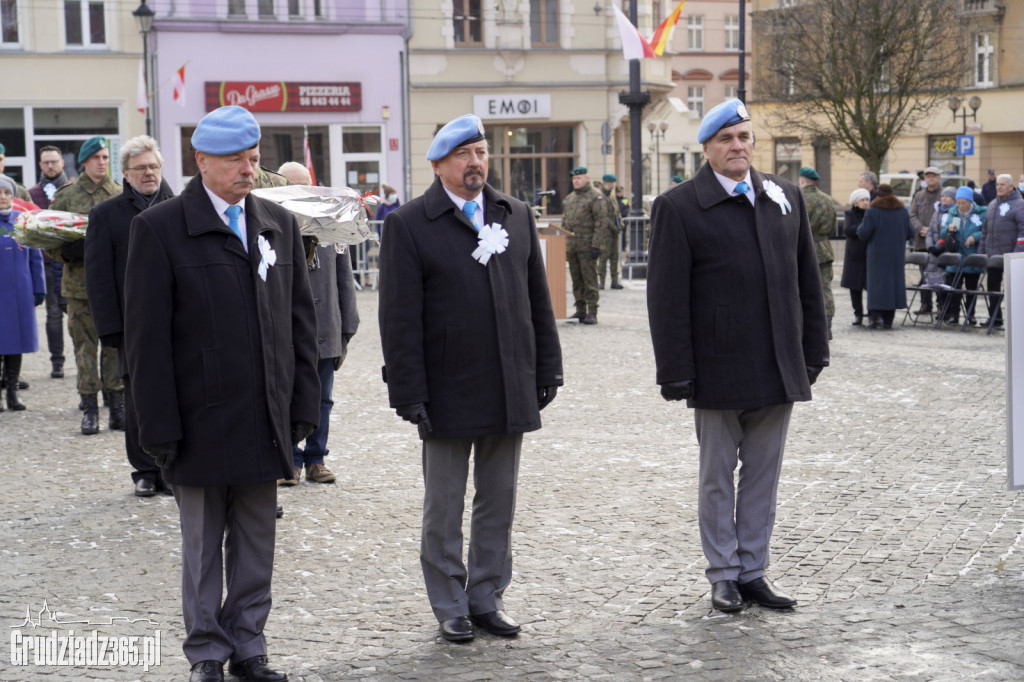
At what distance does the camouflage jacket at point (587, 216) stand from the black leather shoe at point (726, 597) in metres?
13.3

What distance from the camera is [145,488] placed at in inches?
326

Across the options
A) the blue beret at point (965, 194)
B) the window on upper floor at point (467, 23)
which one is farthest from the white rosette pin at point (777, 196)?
the window on upper floor at point (467, 23)

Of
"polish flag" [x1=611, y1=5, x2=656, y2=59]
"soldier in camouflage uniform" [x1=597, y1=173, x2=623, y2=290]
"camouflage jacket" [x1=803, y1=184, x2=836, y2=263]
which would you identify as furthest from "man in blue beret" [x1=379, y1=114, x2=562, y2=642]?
"polish flag" [x1=611, y1=5, x2=656, y2=59]

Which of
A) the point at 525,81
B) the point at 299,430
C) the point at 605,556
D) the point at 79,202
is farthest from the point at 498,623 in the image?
the point at 525,81

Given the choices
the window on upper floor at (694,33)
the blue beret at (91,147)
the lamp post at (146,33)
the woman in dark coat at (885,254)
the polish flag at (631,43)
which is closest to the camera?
the blue beret at (91,147)

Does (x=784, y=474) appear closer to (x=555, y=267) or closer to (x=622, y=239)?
(x=555, y=267)

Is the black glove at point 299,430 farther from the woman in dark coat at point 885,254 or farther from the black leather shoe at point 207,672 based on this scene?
the woman in dark coat at point 885,254

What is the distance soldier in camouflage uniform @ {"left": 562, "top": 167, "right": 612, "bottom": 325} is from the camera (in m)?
18.8

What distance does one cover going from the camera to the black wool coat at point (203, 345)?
16.0 ft

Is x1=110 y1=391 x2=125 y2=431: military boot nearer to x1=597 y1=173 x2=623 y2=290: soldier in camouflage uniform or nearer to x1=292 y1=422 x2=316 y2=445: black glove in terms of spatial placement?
x1=292 y1=422 x2=316 y2=445: black glove

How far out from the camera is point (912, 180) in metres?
40.1

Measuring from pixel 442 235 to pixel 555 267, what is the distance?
13293 mm

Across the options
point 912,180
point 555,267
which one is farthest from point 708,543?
point 912,180

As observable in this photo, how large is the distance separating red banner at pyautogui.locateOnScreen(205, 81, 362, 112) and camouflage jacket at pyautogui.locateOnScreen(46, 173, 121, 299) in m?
24.7
